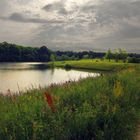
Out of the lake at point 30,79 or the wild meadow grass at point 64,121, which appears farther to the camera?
the lake at point 30,79

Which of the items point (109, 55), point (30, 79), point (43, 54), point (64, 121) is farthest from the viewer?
point (43, 54)

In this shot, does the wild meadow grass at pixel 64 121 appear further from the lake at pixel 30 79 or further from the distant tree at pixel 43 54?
the distant tree at pixel 43 54

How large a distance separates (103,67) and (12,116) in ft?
295

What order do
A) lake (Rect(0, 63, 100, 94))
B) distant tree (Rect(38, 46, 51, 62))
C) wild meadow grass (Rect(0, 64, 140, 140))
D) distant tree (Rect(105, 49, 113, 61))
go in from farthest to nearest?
distant tree (Rect(38, 46, 51, 62)) → distant tree (Rect(105, 49, 113, 61)) → lake (Rect(0, 63, 100, 94)) → wild meadow grass (Rect(0, 64, 140, 140))

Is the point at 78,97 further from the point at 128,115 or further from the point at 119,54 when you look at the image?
the point at 119,54

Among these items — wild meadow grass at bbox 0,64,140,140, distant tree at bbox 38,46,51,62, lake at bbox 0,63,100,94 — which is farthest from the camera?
distant tree at bbox 38,46,51,62

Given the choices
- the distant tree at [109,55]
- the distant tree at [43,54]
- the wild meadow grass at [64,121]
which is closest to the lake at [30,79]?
the wild meadow grass at [64,121]

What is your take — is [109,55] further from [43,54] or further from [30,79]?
[30,79]

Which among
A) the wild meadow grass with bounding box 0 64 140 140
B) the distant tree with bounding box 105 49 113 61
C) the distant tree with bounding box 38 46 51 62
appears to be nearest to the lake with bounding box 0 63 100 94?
the wild meadow grass with bounding box 0 64 140 140

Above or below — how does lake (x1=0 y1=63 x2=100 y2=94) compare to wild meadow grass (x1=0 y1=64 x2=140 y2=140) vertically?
below

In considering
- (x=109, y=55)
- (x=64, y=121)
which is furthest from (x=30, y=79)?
(x=109, y=55)

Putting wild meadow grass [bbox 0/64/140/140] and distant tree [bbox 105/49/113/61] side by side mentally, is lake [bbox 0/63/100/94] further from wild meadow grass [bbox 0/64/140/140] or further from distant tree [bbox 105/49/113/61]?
distant tree [bbox 105/49/113/61]

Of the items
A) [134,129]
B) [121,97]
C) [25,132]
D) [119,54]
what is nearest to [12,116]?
[25,132]

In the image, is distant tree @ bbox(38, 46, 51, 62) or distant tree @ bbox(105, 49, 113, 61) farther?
distant tree @ bbox(38, 46, 51, 62)
